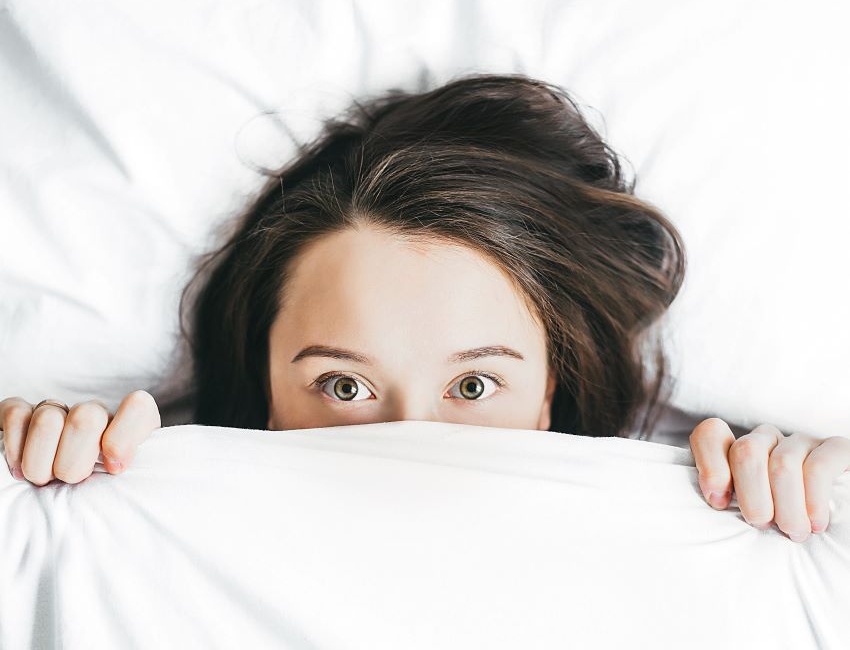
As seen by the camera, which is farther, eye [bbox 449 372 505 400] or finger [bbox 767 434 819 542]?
eye [bbox 449 372 505 400]

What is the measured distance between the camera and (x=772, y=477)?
0.77 m

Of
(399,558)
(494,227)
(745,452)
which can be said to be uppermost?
(494,227)

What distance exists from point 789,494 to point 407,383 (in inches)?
14.9

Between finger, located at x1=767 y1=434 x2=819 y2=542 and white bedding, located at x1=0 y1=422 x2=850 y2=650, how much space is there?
16 mm

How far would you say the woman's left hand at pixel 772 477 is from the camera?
752 millimetres

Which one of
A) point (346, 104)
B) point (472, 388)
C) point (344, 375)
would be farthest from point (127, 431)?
point (346, 104)

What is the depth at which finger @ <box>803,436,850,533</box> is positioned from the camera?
0.75 metres

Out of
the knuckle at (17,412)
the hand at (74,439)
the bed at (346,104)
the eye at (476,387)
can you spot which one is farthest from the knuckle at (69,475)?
the eye at (476,387)

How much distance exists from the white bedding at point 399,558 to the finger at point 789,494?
0.02 m

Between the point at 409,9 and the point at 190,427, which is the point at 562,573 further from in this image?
the point at 409,9

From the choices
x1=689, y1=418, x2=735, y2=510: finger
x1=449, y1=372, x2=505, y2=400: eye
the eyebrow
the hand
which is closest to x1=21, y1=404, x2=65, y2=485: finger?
the hand

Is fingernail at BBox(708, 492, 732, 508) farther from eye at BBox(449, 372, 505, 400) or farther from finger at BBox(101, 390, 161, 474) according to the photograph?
finger at BBox(101, 390, 161, 474)

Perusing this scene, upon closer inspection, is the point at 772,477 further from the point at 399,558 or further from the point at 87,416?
the point at 87,416

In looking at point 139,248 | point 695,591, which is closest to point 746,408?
point 695,591
